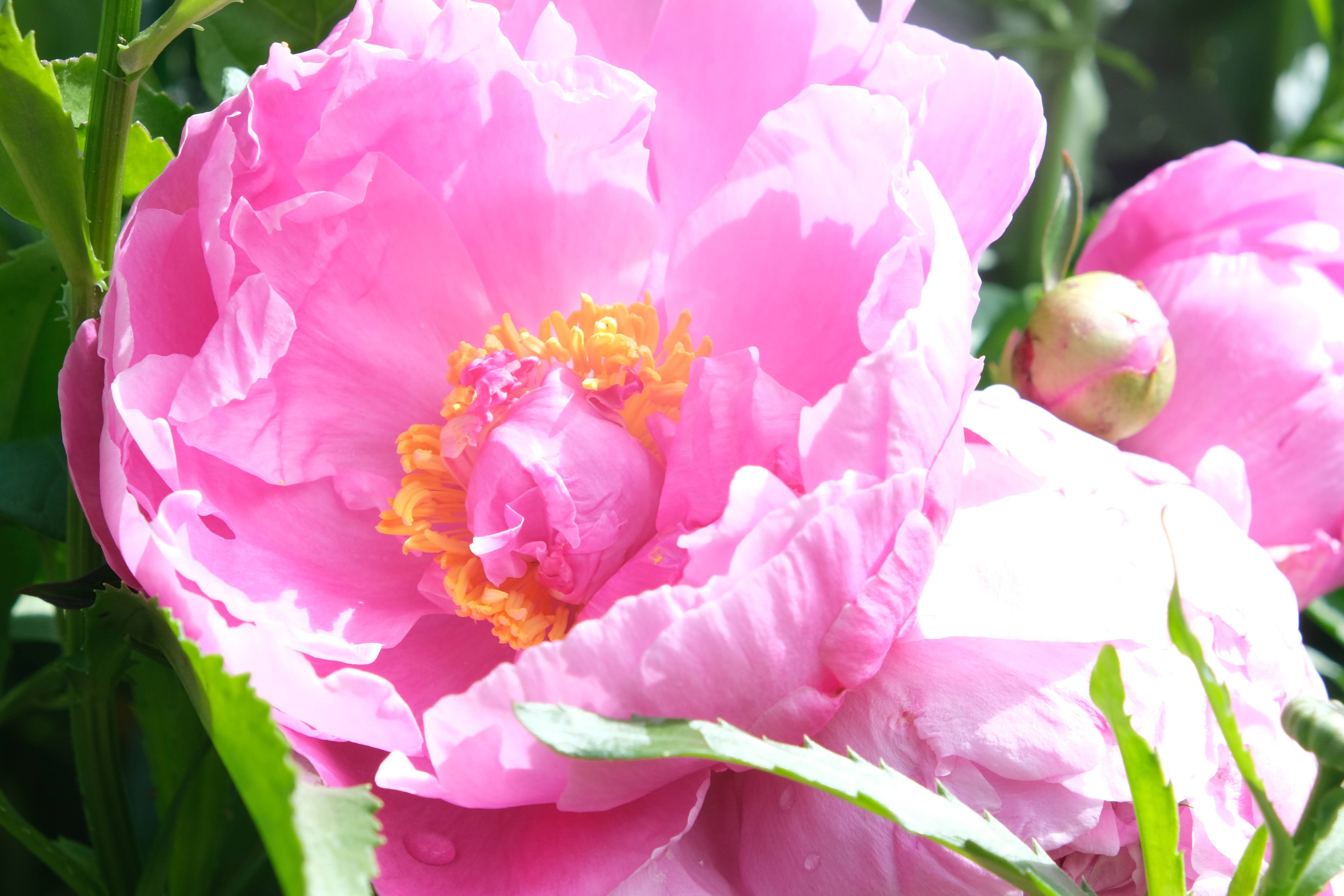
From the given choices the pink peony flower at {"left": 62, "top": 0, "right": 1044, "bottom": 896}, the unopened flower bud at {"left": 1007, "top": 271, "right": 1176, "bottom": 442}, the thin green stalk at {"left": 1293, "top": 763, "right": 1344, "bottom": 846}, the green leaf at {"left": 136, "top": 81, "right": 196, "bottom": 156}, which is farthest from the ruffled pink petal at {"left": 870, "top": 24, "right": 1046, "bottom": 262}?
the green leaf at {"left": 136, "top": 81, "right": 196, "bottom": 156}

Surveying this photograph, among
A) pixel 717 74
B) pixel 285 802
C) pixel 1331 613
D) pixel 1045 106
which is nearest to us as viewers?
pixel 285 802

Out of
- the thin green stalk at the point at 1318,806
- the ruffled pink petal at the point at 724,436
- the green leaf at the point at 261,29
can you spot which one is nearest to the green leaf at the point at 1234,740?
the thin green stalk at the point at 1318,806

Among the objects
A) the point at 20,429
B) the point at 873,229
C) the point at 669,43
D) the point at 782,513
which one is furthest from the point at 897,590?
the point at 20,429

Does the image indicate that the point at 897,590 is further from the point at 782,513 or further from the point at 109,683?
the point at 109,683

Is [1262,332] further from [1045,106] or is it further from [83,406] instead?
[83,406]

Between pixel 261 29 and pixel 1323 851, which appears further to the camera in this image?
pixel 261 29

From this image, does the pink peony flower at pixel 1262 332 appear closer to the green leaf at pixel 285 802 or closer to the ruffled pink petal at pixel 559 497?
the ruffled pink petal at pixel 559 497

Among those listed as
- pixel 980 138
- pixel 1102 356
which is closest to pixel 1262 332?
pixel 1102 356
